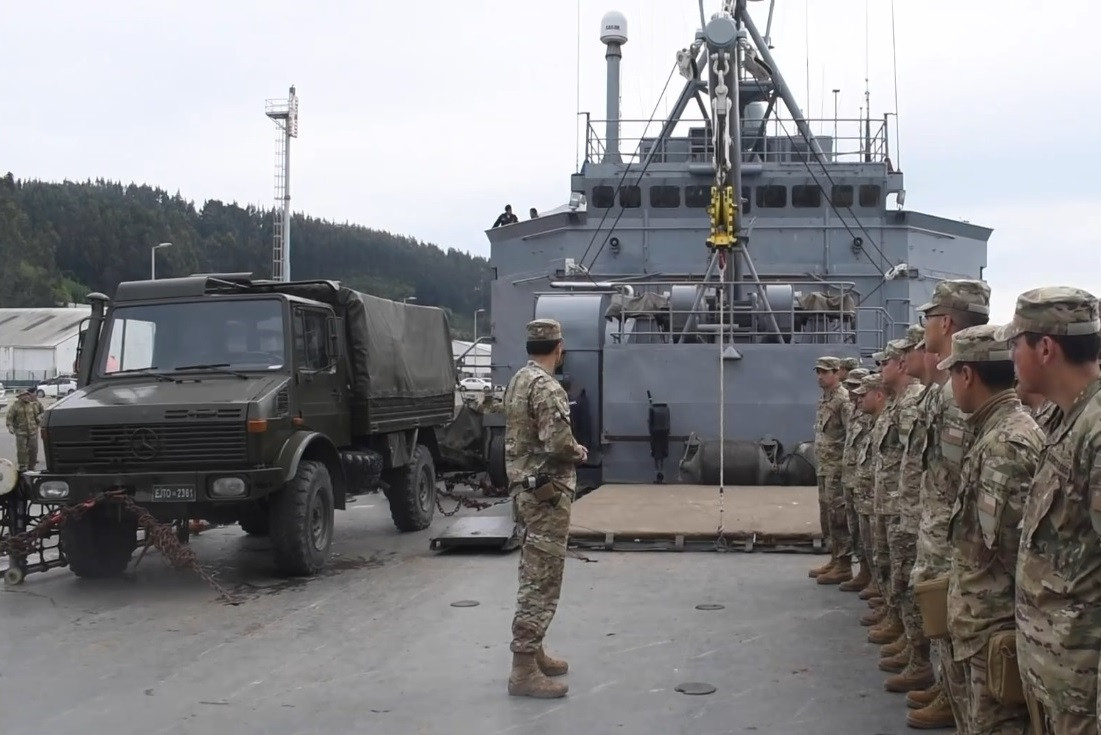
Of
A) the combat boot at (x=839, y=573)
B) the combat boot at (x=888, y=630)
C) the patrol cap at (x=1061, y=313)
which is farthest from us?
the combat boot at (x=839, y=573)

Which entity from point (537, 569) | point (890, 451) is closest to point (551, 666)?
point (537, 569)

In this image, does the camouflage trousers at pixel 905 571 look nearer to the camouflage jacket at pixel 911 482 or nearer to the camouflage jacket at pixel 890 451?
the camouflage jacket at pixel 911 482

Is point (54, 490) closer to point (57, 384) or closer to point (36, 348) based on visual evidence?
point (57, 384)

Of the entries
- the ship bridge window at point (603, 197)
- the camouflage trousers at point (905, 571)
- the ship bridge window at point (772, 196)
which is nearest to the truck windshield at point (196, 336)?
the camouflage trousers at point (905, 571)

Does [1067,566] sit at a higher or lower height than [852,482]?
higher

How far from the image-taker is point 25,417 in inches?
592

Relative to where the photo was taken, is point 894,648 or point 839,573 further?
point 839,573

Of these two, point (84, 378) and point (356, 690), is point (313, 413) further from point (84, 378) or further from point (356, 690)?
point (356, 690)

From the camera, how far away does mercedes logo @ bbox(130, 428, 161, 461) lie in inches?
289

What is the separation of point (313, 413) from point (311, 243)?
61.2m

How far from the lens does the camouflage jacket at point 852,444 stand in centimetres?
693

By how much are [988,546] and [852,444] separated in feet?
13.7

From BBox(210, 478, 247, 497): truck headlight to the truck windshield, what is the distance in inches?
40.4

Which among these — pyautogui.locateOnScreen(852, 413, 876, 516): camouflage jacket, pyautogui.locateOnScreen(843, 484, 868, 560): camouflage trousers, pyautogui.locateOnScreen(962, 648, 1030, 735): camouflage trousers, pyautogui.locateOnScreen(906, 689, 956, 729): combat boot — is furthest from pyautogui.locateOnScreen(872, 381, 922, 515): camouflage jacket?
pyautogui.locateOnScreen(962, 648, 1030, 735): camouflage trousers
